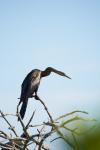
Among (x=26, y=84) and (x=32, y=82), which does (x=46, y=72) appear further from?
(x=26, y=84)

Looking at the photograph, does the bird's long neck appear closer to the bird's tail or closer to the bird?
the bird

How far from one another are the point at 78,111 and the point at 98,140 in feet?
6.18

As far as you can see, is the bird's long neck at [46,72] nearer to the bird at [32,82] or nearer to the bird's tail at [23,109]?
the bird at [32,82]

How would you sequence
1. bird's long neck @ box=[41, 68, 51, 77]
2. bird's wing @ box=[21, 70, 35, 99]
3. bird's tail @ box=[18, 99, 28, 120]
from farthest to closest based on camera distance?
bird's long neck @ box=[41, 68, 51, 77]
bird's wing @ box=[21, 70, 35, 99]
bird's tail @ box=[18, 99, 28, 120]

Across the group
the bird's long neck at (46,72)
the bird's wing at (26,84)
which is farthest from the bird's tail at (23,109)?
the bird's long neck at (46,72)

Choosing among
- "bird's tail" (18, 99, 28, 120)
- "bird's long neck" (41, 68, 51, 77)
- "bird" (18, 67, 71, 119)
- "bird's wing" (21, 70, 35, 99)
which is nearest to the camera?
"bird's tail" (18, 99, 28, 120)

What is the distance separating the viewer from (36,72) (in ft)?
27.3

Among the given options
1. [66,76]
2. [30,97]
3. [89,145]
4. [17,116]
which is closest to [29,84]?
[30,97]

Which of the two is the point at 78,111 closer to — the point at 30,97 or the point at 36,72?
the point at 30,97

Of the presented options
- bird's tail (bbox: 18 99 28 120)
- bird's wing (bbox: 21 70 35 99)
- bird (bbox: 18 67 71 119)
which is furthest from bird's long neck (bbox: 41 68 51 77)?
bird's tail (bbox: 18 99 28 120)


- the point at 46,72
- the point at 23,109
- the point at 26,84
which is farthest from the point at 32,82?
the point at 23,109

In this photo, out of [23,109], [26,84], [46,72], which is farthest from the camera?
[46,72]

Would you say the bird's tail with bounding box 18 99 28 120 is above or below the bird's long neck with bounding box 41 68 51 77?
below

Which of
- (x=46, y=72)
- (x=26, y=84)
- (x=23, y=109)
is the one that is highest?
(x=46, y=72)
